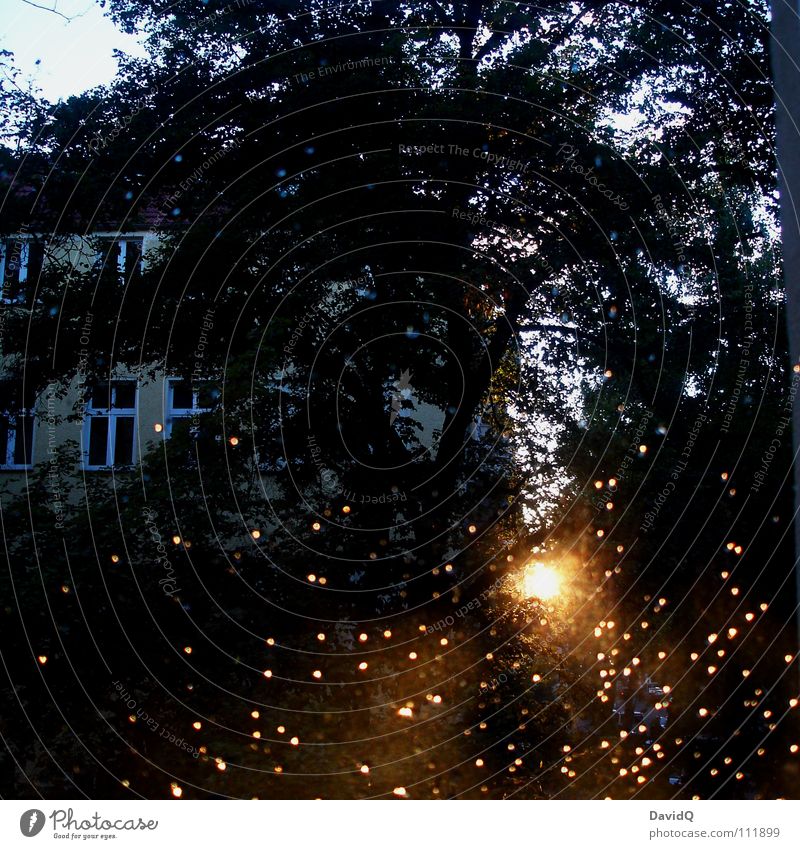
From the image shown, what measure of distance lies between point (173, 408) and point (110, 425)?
0.49ft

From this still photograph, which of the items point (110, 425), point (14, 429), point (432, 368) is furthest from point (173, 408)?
point (432, 368)

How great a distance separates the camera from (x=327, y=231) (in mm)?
2346

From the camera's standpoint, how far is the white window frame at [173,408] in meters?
2.25

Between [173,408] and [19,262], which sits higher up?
[19,262]

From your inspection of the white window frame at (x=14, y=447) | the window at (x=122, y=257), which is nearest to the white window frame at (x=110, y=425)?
the white window frame at (x=14, y=447)

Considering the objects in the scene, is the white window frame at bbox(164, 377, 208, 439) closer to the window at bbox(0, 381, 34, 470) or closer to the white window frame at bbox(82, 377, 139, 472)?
the white window frame at bbox(82, 377, 139, 472)

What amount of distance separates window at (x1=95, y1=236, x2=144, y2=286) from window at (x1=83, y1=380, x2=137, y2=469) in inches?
10.6

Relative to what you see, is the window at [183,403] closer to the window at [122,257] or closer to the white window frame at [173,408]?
the white window frame at [173,408]

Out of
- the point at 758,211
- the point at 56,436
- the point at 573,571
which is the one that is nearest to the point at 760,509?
the point at 573,571

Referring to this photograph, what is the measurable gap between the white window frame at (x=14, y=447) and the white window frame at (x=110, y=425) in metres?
0.12

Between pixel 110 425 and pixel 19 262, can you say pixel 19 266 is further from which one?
pixel 110 425

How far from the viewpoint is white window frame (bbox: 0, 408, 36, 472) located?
221 cm

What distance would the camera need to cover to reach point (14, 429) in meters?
2.23

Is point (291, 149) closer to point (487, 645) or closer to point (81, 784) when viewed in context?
point (487, 645)
